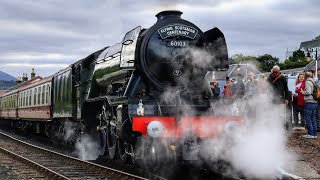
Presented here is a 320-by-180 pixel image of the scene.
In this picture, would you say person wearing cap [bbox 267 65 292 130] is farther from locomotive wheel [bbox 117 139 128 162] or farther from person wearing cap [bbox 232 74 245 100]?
locomotive wheel [bbox 117 139 128 162]

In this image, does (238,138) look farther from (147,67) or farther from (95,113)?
(95,113)

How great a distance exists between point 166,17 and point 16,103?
20.0 meters

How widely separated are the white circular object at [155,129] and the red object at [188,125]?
125 millimetres

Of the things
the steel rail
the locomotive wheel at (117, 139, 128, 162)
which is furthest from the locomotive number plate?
the steel rail

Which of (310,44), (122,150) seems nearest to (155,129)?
(122,150)

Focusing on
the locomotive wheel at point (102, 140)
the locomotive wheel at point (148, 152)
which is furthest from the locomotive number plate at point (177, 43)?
the locomotive wheel at point (102, 140)

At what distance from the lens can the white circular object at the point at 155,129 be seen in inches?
317

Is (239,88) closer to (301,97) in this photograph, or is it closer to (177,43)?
(301,97)

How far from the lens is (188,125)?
27.5 ft

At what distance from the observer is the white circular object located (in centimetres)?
805

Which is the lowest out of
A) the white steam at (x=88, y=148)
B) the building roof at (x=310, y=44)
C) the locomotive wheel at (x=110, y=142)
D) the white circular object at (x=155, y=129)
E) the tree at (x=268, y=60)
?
the white steam at (x=88, y=148)

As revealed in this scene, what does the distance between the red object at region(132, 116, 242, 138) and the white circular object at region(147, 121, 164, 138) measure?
0.41ft

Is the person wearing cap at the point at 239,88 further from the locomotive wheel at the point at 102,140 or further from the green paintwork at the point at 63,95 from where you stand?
the green paintwork at the point at 63,95

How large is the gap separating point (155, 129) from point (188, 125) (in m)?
0.68
